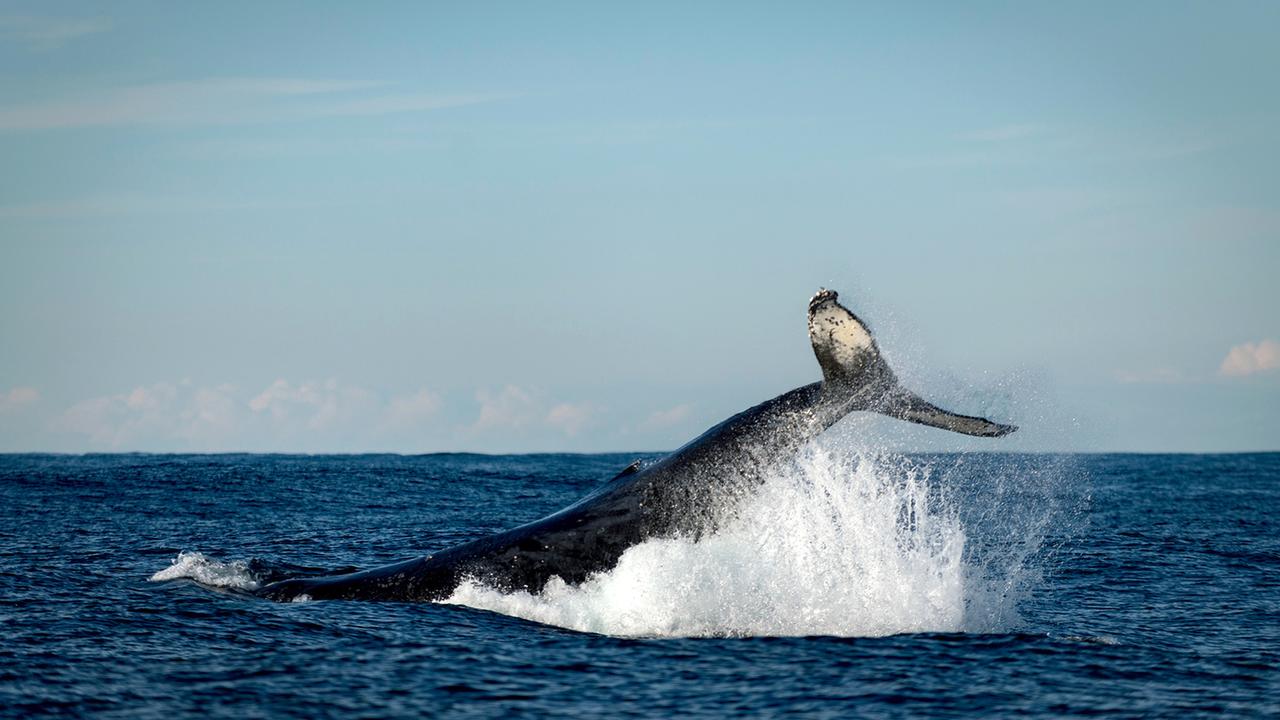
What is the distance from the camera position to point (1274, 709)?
11.4 metres

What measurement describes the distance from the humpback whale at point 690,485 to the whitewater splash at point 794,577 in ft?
0.75

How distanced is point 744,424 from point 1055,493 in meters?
37.9

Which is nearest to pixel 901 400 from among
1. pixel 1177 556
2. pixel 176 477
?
pixel 1177 556

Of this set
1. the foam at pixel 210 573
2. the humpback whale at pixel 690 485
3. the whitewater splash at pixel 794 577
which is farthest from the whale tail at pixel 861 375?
the foam at pixel 210 573

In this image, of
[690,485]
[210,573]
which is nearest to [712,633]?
[690,485]

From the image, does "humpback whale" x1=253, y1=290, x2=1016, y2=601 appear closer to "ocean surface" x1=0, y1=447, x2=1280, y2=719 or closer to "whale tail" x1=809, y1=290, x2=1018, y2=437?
"whale tail" x1=809, y1=290, x2=1018, y2=437

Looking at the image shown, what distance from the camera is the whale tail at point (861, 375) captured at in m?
13.3

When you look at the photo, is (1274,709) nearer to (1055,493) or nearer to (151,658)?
(151,658)

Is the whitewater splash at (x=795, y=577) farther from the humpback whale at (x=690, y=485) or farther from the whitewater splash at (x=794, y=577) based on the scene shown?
the humpback whale at (x=690, y=485)

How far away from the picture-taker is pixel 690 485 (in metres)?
14.5

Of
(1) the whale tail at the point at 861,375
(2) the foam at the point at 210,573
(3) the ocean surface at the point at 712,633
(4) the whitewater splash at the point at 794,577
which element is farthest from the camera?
(2) the foam at the point at 210,573

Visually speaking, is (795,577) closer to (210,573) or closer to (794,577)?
(794,577)

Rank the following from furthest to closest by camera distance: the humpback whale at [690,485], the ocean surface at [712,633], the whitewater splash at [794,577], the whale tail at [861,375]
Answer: the whitewater splash at [794,577], the humpback whale at [690,485], the whale tail at [861,375], the ocean surface at [712,633]

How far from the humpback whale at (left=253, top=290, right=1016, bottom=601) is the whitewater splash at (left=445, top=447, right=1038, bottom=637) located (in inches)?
9.0
